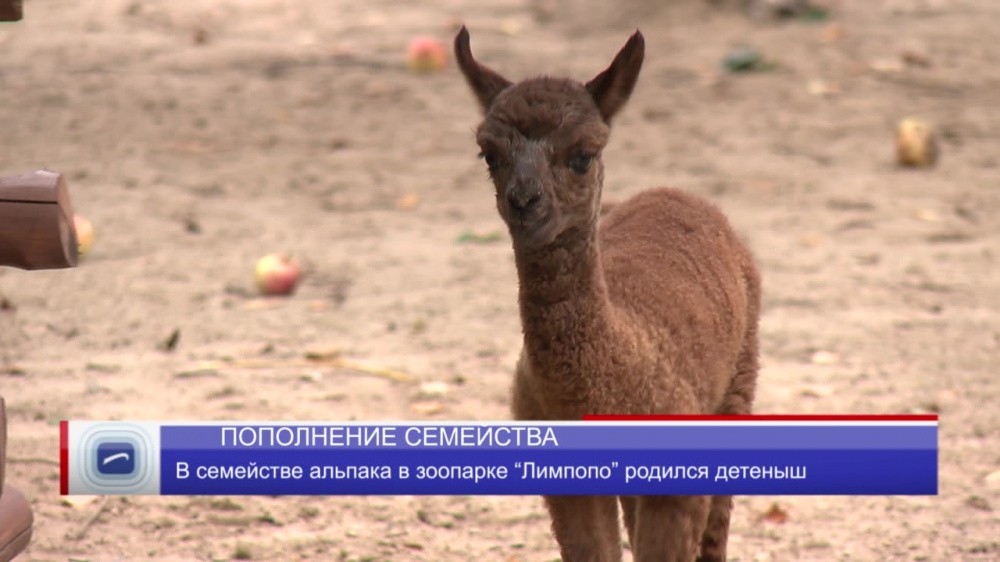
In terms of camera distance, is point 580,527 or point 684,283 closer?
point 580,527

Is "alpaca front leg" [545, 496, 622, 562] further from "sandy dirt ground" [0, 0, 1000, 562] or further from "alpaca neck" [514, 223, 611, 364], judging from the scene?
"sandy dirt ground" [0, 0, 1000, 562]

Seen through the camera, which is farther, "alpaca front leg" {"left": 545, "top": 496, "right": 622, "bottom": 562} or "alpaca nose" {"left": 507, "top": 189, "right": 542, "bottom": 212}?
"alpaca front leg" {"left": 545, "top": 496, "right": 622, "bottom": 562}

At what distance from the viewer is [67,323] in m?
6.71

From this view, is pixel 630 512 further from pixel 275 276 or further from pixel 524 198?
pixel 275 276

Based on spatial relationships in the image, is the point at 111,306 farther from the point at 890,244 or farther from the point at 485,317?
the point at 890,244

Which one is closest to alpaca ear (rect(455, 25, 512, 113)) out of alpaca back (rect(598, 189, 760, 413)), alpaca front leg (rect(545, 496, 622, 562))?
alpaca back (rect(598, 189, 760, 413))

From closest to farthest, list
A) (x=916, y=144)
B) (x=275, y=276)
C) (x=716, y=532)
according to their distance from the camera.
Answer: (x=716, y=532) → (x=275, y=276) → (x=916, y=144)

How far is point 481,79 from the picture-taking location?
4004 millimetres

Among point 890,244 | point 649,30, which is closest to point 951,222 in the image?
point 890,244

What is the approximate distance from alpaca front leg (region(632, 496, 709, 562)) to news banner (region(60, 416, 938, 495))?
0.28 m

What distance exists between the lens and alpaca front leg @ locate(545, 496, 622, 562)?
3.92 m

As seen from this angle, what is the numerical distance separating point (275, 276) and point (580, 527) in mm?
3546

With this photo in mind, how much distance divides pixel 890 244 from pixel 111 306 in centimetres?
401

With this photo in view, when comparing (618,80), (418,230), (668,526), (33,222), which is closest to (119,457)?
(33,222)
